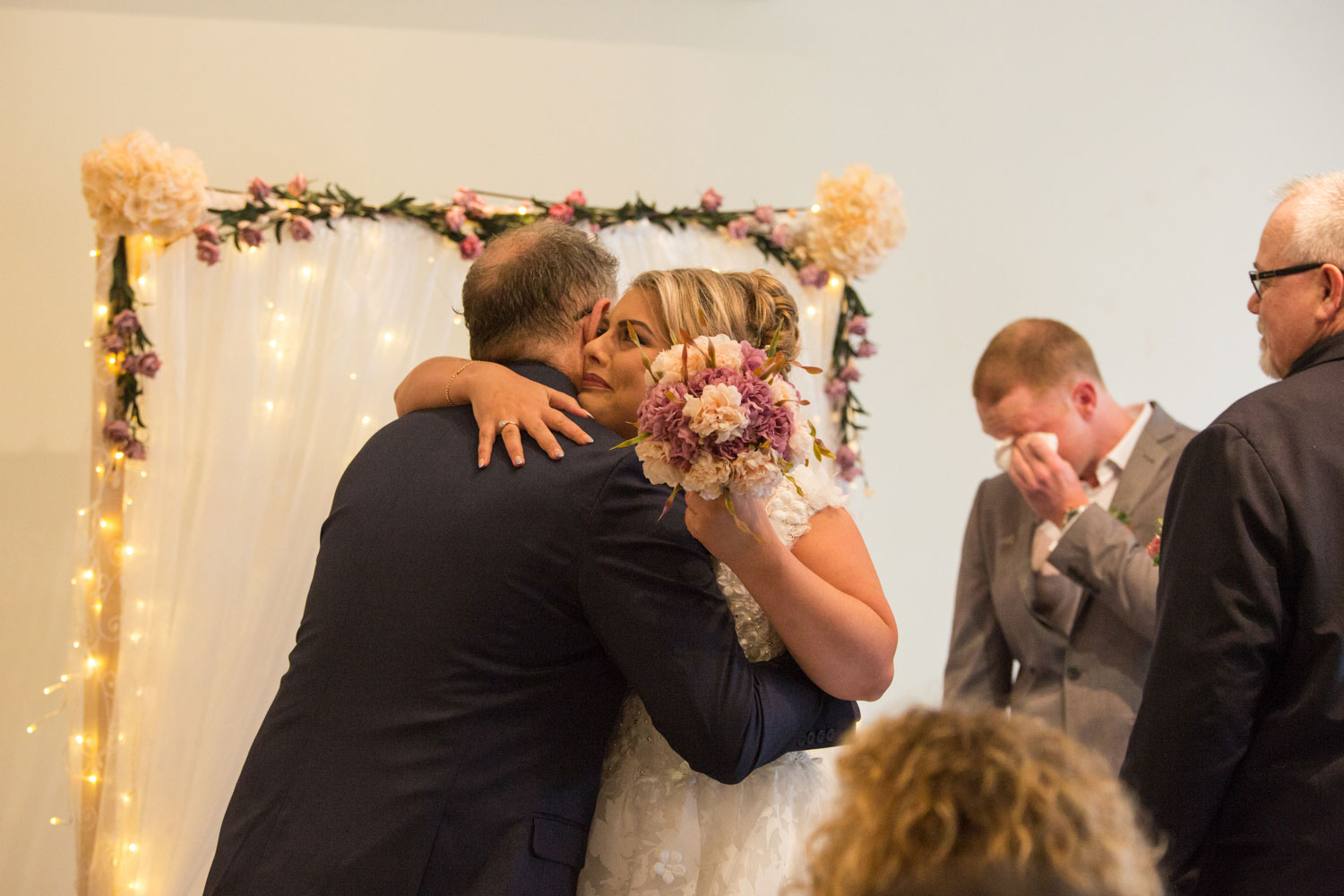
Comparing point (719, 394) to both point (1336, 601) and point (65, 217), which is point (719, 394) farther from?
point (65, 217)

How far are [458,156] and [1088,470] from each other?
106 inches

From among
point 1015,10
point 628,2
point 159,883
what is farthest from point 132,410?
point 1015,10

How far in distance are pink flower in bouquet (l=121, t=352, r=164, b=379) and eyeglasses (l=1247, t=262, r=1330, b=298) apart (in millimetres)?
2723

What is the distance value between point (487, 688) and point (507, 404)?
43cm

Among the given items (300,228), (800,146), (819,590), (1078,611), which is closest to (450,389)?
(819,590)

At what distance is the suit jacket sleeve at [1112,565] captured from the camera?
2.67m

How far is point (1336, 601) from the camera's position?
1648mm

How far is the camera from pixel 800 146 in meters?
4.72

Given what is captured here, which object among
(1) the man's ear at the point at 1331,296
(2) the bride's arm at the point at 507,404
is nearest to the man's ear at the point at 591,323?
(2) the bride's arm at the point at 507,404

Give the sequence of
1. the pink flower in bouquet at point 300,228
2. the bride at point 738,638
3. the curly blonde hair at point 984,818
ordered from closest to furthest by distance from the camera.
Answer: the curly blonde hair at point 984,818 → the bride at point 738,638 → the pink flower in bouquet at point 300,228

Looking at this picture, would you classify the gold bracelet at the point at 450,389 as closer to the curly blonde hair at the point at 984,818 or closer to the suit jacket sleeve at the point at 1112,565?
the curly blonde hair at the point at 984,818

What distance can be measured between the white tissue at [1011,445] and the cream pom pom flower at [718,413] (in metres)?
1.93

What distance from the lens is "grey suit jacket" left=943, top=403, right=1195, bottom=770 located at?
2736 mm

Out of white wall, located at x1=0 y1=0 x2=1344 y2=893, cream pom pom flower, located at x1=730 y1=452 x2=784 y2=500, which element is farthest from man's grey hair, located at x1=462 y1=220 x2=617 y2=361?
white wall, located at x1=0 y1=0 x2=1344 y2=893
